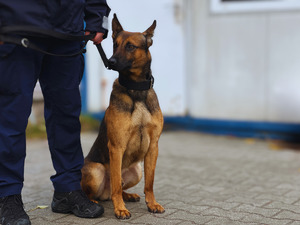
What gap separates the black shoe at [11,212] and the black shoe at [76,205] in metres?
0.35

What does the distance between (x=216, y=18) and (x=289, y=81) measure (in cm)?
129

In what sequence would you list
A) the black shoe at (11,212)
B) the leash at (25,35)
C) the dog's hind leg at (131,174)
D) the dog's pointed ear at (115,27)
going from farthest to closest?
the dog's hind leg at (131,174), the dog's pointed ear at (115,27), the black shoe at (11,212), the leash at (25,35)

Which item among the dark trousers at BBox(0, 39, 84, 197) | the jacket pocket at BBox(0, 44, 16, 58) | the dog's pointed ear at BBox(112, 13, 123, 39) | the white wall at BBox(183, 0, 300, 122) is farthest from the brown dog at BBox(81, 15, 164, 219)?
the white wall at BBox(183, 0, 300, 122)

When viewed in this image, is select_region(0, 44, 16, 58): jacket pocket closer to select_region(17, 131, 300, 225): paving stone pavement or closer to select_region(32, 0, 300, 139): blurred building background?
select_region(17, 131, 300, 225): paving stone pavement

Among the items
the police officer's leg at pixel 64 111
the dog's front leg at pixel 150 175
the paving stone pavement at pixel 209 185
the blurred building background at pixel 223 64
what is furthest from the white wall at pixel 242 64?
the police officer's leg at pixel 64 111

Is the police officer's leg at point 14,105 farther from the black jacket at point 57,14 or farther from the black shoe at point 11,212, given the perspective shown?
the black jacket at point 57,14

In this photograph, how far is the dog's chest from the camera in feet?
11.1

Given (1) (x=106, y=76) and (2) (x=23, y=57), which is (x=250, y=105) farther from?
(2) (x=23, y=57)

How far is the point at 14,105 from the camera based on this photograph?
10.0 feet

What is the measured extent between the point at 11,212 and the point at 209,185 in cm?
188

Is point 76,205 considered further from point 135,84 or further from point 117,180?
point 135,84

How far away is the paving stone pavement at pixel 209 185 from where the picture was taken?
11.2 feet

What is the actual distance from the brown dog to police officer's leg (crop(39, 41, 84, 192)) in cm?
17

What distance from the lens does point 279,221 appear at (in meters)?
3.31
